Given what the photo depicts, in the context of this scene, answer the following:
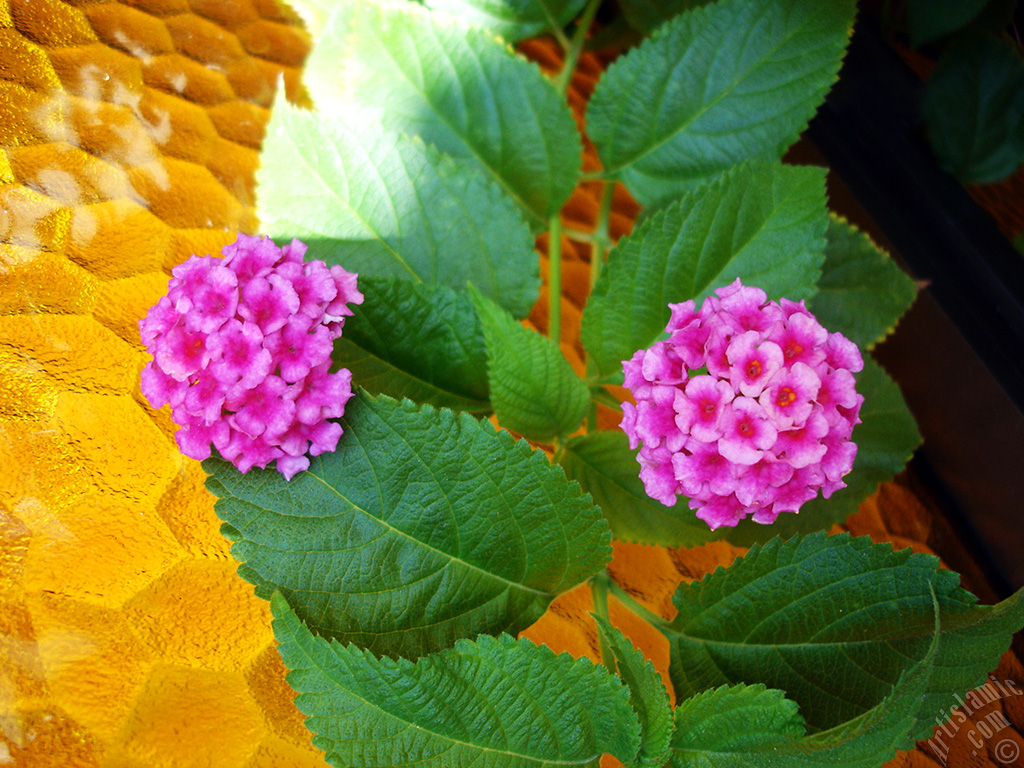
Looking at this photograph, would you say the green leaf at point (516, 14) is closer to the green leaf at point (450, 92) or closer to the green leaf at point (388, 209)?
the green leaf at point (450, 92)

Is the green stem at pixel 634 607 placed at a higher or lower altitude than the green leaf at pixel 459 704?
higher

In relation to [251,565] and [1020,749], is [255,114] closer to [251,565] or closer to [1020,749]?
[251,565]

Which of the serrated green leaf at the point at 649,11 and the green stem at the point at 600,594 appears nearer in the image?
the green stem at the point at 600,594

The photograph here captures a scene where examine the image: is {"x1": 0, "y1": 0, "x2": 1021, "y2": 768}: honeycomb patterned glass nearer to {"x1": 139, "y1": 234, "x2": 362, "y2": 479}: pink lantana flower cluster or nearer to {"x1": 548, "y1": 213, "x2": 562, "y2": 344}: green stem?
{"x1": 139, "y1": 234, "x2": 362, "y2": 479}: pink lantana flower cluster

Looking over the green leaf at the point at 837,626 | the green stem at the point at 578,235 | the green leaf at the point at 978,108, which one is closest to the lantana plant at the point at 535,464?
the green leaf at the point at 837,626

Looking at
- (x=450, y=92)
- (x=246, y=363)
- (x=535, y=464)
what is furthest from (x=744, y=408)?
(x=450, y=92)

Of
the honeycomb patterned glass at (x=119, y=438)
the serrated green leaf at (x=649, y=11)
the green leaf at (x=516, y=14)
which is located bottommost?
the honeycomb patterned glass at (x=119, y=438)

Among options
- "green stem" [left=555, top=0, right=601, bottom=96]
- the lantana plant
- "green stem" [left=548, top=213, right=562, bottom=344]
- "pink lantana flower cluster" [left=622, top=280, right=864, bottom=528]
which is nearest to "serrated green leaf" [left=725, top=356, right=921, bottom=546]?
the lantana plant

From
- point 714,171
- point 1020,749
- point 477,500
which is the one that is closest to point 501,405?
point 477,500
